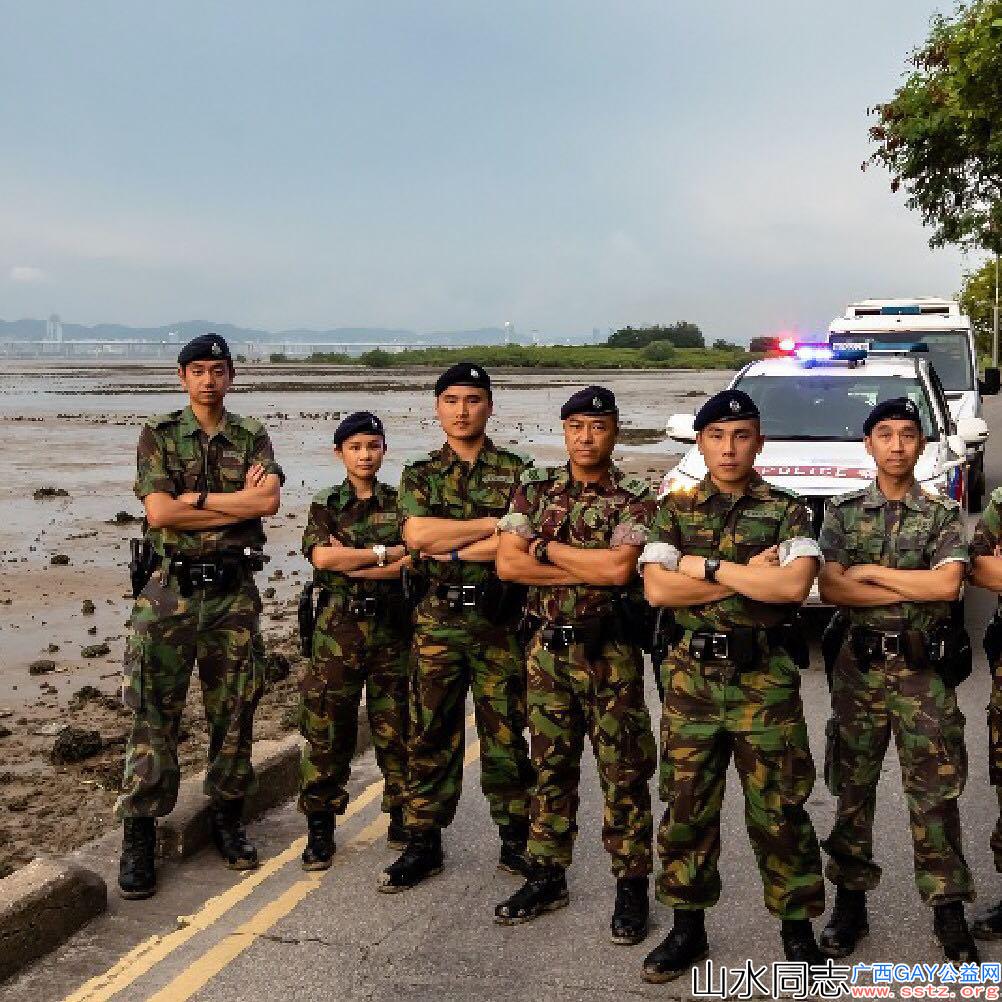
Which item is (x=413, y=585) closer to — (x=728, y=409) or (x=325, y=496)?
(x=325, y=496)

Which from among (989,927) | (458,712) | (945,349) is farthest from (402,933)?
(945,349)

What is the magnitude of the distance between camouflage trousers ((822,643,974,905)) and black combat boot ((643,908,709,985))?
0.53m

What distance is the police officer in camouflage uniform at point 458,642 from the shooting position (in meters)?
4.84

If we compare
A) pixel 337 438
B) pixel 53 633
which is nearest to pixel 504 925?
pixel 337 438

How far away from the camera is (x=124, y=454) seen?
82.8 feet

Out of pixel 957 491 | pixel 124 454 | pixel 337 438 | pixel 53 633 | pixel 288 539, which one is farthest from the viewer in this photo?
pixel 124 454

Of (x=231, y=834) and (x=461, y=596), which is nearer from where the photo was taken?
(x=461, y=596)

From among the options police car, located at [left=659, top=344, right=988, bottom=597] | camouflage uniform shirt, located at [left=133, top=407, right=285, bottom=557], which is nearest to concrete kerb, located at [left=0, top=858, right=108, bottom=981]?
camouflage uniform shirt, located at [left=133, top=407, right=285, bottom=557]

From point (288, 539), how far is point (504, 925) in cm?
1012

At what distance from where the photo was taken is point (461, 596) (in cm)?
482

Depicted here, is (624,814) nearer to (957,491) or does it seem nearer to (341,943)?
(341,943)

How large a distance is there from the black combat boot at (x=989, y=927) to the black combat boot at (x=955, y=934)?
13 centimetres

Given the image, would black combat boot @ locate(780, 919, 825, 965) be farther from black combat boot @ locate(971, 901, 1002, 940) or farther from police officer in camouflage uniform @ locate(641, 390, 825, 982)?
black combat boot @ locate(971, 901, 1002, 940)

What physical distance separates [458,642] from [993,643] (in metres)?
1.96
